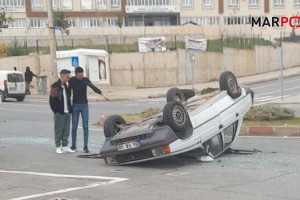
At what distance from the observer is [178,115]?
9.69 metres

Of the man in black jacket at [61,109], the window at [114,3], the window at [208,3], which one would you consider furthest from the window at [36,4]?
the man in black jacket at [61,109]

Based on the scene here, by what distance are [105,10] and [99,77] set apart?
157 feet

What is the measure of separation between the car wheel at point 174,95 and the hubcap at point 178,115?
1491mm

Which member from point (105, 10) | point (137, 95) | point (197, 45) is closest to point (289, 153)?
point (137, 95)

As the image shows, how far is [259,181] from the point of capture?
8328 millimetres

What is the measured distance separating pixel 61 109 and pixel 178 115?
3159 millimetres

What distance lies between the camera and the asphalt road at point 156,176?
25.2 ft

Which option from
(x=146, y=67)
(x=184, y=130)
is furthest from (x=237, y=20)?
(x=184, y=130)

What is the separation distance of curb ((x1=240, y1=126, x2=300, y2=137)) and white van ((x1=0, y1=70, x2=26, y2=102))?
19242 millimetres

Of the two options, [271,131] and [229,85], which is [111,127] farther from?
[271,131]

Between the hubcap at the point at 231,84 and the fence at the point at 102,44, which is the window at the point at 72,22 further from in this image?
the hubcap at the point at 231,84

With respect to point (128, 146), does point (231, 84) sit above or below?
above

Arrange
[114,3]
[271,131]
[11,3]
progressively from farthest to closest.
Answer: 1. [114,3]
2. [11,3]
3. [271,131]

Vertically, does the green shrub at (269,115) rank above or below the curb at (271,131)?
above
